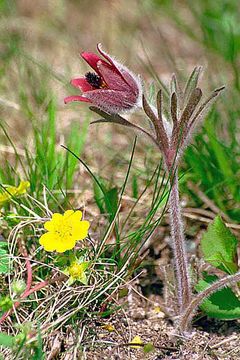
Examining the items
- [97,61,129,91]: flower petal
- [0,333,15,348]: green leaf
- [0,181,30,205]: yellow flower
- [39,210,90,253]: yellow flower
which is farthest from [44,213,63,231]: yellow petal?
[97,61,129,91]: flower petal

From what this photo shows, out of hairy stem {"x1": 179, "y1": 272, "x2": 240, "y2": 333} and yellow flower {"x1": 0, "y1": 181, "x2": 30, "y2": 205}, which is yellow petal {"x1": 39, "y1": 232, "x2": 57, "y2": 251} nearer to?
yellow flower {"x1": 0, "y1": 181, "x2": 30, "y2": 205}

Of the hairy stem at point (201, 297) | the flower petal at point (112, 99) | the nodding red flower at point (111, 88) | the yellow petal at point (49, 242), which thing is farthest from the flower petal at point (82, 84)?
the hairy stem at point (201, 297)

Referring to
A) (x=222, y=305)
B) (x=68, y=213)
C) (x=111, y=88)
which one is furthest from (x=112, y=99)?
(x=222, y=305)

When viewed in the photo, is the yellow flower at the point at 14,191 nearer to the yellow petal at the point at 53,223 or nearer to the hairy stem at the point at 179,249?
the yellow petal at the point at 53,223

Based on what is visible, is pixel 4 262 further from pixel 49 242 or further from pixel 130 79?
pixel 130 79

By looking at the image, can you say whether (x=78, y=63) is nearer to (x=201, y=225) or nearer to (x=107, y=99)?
(x=201, y=225)

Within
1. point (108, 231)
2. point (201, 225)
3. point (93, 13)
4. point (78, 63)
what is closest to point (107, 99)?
point (108, 231)
